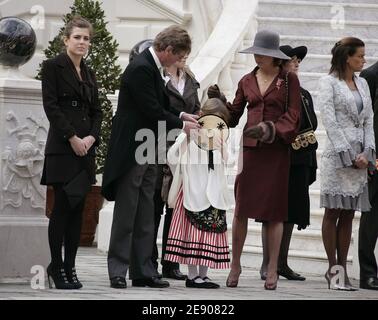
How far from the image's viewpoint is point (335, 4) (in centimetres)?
1518

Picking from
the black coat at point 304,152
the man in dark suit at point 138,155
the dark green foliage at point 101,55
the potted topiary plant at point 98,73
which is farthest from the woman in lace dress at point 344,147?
the dark green foliage at point 101,55

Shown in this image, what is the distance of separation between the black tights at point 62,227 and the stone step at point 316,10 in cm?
688

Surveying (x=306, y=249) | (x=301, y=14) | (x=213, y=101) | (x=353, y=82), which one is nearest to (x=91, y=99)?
(x=213, y=101)

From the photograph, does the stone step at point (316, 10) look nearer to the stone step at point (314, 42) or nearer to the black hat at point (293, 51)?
the stone step at point (314, 42)

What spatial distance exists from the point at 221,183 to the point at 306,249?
2.06 m

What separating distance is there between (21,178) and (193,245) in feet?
4.25

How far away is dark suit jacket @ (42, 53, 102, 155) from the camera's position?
8.42 m

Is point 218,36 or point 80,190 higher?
point 218,36

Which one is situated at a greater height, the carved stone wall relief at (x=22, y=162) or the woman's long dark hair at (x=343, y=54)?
the woman's long dark hair at (x=343, y=54)

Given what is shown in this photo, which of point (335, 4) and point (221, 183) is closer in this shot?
point (221, 183)

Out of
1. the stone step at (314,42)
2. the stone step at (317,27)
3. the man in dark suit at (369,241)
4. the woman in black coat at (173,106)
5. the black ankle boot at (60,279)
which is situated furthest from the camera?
the stone step at (317,27)

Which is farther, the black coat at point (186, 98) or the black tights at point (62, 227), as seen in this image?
the black coat at point (186, 98)

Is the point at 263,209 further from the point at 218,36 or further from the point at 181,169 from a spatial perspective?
the point at 218,36

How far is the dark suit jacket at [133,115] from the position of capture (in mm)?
8711
